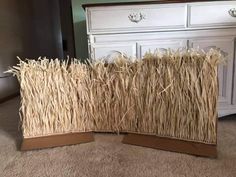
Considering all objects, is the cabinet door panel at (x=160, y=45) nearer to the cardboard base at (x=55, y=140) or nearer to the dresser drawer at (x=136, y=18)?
the dresser drawer at (x=136, y=18)

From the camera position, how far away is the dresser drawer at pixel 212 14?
4.41 ft

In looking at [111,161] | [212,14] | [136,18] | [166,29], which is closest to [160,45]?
[166,29]

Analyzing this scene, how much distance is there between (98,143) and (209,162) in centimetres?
50

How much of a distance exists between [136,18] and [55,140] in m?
0.78

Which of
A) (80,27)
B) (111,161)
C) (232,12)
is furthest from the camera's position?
(80,27)

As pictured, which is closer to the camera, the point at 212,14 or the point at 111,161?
the point at 111,161

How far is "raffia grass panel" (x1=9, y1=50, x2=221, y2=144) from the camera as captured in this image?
1.04 m

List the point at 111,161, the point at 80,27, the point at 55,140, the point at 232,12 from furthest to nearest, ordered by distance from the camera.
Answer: the point at 80,27 < the point at 232,12 < the point at 55,140 < the point at 111,161

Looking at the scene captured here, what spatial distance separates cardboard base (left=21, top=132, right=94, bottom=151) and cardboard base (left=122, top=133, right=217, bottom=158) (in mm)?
199

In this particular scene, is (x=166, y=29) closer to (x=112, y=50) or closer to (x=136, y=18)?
(x=136, y=18)

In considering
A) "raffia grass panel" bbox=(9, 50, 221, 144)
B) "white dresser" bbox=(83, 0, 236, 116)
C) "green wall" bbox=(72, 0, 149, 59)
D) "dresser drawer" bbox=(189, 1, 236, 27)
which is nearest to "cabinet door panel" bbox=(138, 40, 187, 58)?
"white dresser" bbox=(83, 0, 236, 116)

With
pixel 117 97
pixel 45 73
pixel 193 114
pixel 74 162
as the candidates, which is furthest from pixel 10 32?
pixel 193 114

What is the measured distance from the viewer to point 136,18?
54.1 inches

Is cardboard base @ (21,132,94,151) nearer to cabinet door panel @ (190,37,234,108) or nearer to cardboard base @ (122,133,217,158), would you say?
cardboard base @ (122,133,217,158)
